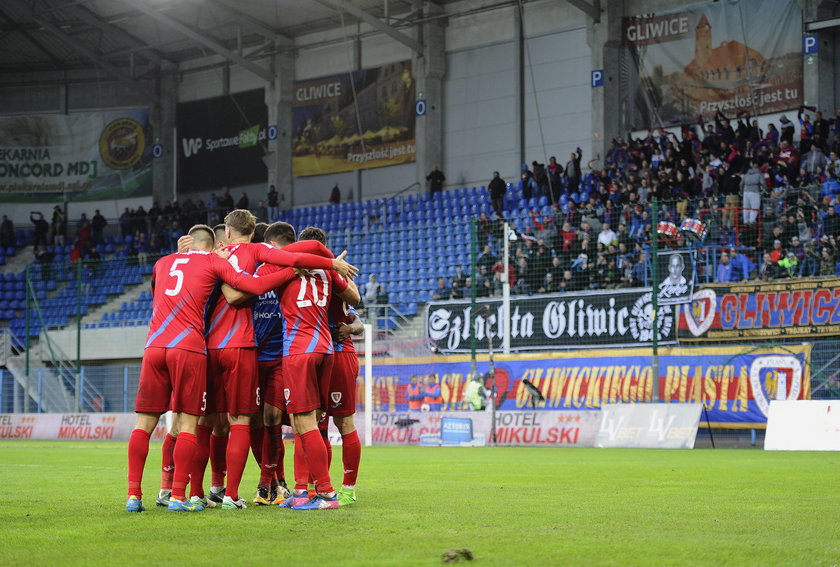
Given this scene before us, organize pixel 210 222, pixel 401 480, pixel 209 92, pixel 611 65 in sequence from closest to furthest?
pixel 401 480 < pixel 611 65 < pixel 210 222 < pixel 209 92

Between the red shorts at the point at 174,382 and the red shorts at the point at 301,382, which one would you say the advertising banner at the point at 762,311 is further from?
the red shorts at the point at 174,382

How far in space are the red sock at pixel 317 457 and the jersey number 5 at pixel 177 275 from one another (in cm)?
146

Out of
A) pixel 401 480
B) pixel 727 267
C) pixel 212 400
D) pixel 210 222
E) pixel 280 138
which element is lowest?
pixel 401 480

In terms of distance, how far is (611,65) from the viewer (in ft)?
120

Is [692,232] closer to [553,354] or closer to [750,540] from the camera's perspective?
[553,354]

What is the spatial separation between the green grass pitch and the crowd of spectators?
10295 millimetres

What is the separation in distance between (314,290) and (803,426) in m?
13.4


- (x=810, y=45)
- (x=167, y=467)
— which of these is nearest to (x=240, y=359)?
(x=167, y=467)

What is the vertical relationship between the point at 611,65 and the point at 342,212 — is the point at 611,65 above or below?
above

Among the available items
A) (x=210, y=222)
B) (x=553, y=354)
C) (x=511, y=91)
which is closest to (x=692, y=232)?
(x=553, y=354)

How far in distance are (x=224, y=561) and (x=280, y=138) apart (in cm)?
4017

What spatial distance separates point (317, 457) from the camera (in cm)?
843

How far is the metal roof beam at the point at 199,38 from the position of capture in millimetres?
37719

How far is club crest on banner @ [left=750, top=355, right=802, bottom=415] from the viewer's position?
69.7ft
